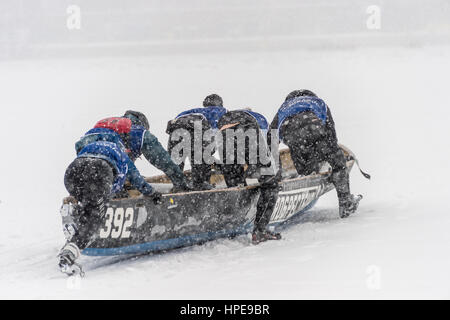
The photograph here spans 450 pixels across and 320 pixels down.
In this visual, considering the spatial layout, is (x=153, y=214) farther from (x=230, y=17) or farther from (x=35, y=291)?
(x=230, y=17)

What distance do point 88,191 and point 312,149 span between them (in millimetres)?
3029

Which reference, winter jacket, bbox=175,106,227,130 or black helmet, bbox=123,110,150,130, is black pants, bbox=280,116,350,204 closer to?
winter jacket, bbox=175,106,227,130

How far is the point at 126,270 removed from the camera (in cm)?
568

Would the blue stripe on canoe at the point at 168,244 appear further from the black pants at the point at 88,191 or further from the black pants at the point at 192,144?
the black pants at the point at 192,144

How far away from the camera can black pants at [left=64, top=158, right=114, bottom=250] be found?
545 cm

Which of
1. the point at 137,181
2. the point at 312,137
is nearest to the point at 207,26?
the point at 312,137

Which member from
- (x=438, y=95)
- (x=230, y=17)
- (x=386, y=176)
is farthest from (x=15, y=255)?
(x=230, y=17)

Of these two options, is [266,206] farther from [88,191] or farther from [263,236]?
[88,191]

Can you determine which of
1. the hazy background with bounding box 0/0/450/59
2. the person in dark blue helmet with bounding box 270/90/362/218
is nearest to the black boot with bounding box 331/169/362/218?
the person in dark blue helmet with bounding box 270/90/362/218

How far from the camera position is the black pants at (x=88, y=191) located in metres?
5.45

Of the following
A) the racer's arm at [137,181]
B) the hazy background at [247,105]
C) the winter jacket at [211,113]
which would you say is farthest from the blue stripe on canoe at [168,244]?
the winter jacket at [211,113]

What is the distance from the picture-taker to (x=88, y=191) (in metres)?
5.46

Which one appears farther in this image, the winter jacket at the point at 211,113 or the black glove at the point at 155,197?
the winter jacket at the point at 211,113

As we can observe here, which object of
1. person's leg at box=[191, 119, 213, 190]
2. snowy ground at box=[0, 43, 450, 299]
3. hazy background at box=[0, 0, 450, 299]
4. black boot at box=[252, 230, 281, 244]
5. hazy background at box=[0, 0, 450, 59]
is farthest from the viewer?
hazy background at box=[0, 0, 450, 59]
